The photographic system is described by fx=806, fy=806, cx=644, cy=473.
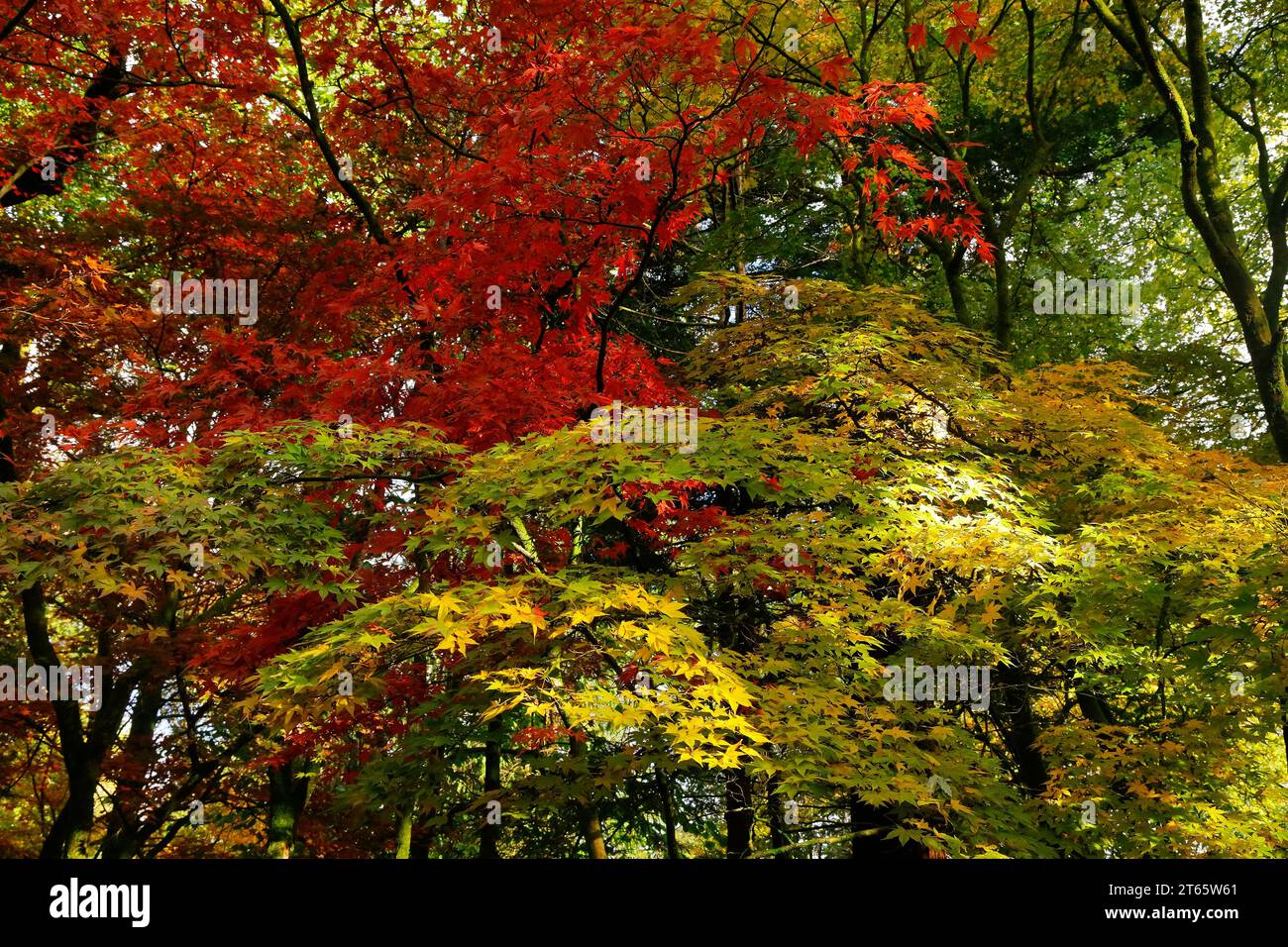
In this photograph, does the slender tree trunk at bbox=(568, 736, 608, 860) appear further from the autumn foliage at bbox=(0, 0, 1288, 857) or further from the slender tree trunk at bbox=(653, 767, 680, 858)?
the slender tree trunk at bbox=(653, 767, 680, 858)

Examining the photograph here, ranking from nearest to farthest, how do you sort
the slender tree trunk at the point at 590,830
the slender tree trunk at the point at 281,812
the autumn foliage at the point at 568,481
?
1. the autumn foliage at the point at 568,481
2. the slender tree trunk at the point at 590,830
3. the slender tree trunk at the point at 281,812

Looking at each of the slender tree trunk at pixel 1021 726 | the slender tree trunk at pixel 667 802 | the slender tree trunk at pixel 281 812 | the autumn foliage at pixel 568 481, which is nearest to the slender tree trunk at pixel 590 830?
the autumn foliage at pixel 568 481

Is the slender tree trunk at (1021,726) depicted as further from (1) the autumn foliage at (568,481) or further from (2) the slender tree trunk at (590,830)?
(2) the slender tree trunk at (590,830)

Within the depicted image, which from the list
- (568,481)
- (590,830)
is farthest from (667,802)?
(568,481)

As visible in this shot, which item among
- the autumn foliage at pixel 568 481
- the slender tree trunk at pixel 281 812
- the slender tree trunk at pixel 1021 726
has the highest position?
the autumn foliage at pixel 568 481

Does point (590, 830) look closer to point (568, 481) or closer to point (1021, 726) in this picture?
point (1021, 726)

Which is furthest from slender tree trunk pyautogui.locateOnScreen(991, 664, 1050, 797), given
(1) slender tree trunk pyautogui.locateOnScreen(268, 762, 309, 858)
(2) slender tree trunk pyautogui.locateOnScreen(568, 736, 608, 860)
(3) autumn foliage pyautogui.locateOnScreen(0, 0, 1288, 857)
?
(1) slender tree trunk pyautogui.locateOnScreen(268, 762, 309, 858)

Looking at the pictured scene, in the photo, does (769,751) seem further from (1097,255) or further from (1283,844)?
(1097,255)

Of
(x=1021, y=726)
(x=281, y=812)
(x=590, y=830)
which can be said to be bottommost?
(x=281, y=812)

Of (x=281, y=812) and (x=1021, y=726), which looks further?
(x=281, y=812)

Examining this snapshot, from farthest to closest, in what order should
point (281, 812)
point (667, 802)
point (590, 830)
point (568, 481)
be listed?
point (281, 812) < point (667, 802) < point (590, 830) < point (568, 481)

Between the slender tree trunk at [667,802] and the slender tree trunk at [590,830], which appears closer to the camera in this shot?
the slender tree trunk at [590,830]

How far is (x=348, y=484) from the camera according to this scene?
5.61 metres

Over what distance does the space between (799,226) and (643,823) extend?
8.51 metres
